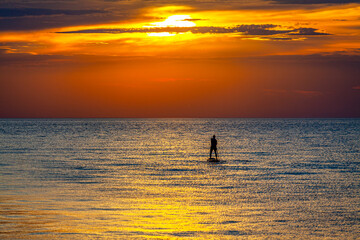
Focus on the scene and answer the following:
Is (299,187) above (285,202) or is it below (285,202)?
above

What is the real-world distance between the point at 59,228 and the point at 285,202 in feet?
31.9

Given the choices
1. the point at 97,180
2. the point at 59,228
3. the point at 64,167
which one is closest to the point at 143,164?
the point at 64,167

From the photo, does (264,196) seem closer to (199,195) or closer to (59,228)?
(199,195)

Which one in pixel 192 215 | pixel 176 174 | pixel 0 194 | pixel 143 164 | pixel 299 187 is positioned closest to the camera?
pixel 192 215

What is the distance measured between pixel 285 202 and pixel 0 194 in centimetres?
1265

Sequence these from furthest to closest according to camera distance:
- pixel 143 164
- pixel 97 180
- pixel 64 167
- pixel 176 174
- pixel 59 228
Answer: pixel 143 164, pixel 64 167, pixel 176 174, pixel 97 180, pixel 59 228

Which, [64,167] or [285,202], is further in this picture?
[64,167]

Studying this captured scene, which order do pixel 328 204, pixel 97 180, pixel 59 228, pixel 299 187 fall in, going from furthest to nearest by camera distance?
pixel 97 180
pixel 299 187
pixel 328 204
pixel 59 228

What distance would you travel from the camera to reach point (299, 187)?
23625mm

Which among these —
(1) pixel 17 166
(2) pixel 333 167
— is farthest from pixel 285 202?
(1) pixel 17 166

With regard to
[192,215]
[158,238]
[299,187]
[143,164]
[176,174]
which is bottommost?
[158,238]

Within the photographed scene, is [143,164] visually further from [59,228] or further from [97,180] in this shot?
[59,228]

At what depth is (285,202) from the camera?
19.4 metres

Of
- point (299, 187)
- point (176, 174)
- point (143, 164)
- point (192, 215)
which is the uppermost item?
point (143, 164)
